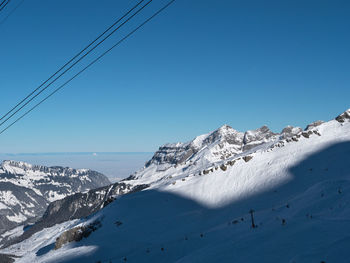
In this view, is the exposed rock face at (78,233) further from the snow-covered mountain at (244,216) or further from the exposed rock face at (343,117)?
the exposed rock face at (343,117)

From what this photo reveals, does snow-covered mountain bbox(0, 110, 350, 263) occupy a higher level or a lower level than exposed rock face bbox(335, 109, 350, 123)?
lower

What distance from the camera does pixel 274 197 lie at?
51.1 meters

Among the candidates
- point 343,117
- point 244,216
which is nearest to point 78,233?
point 244,216

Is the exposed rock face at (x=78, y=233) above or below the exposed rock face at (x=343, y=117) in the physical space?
below

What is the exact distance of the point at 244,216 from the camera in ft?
119

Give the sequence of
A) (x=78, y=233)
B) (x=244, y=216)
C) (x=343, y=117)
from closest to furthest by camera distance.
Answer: (x=244, y=216) < (x=78, y=233) < (x=343, y=117)

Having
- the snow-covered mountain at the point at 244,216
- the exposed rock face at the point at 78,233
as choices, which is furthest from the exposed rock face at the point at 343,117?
the exposed rock face at the point at 78,233

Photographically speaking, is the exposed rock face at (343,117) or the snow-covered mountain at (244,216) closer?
the snow-covered mountain at (244,216)

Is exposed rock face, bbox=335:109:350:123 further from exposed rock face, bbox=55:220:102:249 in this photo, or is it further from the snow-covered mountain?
exposed rock face, bbox=55:220:102:249

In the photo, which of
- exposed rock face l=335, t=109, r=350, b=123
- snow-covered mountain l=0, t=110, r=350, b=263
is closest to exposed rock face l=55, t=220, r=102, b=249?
snow-covered mountain l=0, t=110, r=350, b=263

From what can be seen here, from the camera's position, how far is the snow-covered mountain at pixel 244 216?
16.2 meters

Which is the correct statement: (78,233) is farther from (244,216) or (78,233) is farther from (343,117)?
(343,117)

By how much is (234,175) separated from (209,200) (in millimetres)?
11160

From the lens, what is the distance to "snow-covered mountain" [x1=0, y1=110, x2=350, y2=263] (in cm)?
1620
